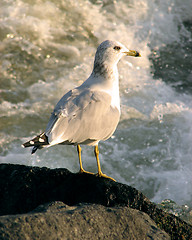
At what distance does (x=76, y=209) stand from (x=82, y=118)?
112 centimetres

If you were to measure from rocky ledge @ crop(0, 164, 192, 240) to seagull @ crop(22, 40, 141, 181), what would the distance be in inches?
12.3

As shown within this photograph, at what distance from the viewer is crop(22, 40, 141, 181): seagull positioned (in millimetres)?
3193

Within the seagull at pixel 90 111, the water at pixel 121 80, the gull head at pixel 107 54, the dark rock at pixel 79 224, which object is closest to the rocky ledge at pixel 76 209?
the dark rock at pixel 79 224

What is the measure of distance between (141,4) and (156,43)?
4.23 ft

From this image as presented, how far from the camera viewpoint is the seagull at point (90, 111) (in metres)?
3.19

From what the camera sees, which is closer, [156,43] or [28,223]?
[28,223]

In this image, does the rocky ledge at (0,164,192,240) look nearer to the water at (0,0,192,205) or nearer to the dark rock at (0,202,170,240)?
the dark rock at (0,202,170,240)

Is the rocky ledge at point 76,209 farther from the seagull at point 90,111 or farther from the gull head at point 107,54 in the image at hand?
the gull head at point 107,54

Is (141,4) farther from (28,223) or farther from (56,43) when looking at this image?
(28,223)

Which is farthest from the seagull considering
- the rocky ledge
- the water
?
the water

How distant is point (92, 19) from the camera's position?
29.8 feet

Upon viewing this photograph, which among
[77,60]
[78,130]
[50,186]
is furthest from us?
[77,60]

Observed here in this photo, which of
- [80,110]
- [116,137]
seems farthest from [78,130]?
[116,137]

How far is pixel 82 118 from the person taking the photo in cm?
336
